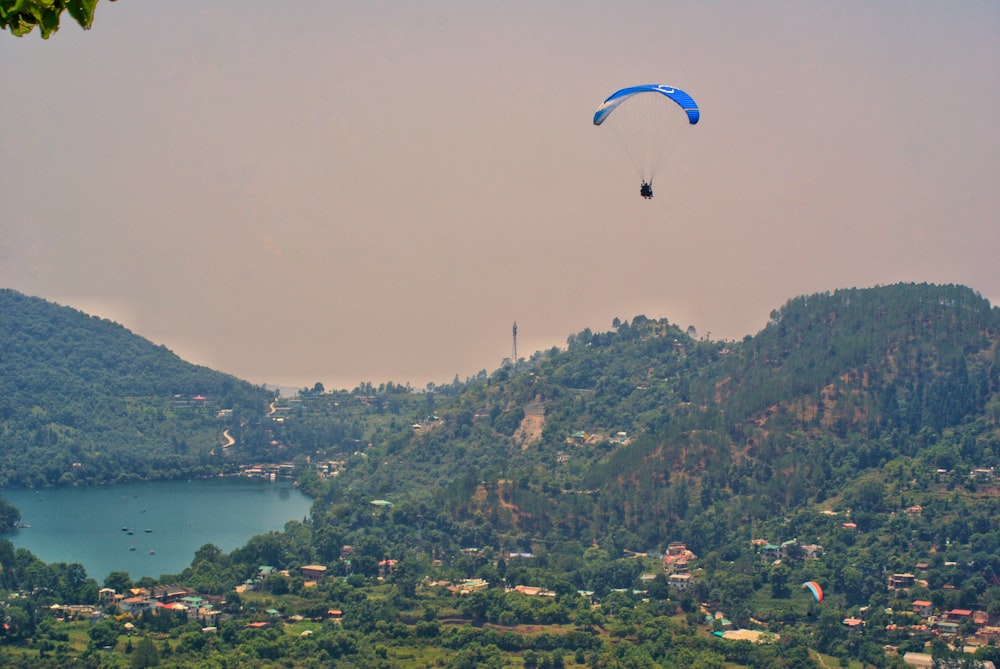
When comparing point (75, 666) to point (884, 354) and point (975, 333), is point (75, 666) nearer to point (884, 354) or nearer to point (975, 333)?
point (884, 354)

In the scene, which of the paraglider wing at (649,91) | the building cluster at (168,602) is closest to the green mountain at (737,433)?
the building cluster at (168,602)

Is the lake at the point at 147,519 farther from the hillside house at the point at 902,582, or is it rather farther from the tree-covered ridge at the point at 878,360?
the hillside house at the point at 902,582

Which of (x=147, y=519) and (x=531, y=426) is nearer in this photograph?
(x=147, y=519)

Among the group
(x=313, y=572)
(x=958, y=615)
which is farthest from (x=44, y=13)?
(x=313, y=572)

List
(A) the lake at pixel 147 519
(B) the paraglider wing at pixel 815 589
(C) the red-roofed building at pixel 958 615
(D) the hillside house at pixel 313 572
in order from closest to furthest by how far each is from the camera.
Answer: (C) the red-roofed building at pixel 958 615 < (B) the paraglider wing at pixel 815 589 < (D) the hillside house at pixel 313 572 < (A) the lake at pixel 147 519

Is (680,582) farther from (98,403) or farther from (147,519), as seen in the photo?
(98,403)

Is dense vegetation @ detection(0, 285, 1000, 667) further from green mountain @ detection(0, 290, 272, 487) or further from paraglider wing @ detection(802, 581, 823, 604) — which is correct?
green mountain @ detection(0, 290, 272, 487)
